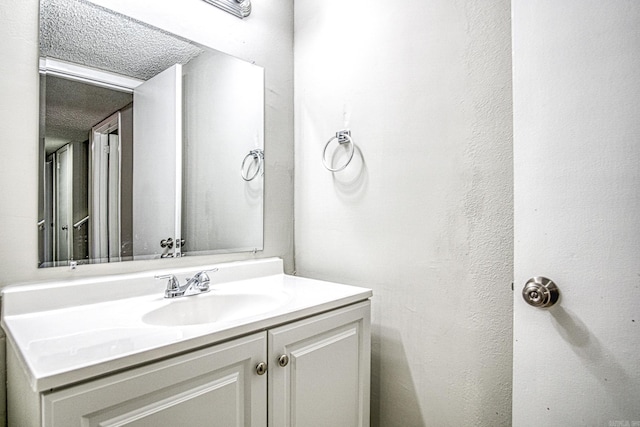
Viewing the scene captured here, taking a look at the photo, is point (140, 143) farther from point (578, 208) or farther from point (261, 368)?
point (578, 208)

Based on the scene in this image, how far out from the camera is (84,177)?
1.13 m

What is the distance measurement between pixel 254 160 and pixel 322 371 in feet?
3.07

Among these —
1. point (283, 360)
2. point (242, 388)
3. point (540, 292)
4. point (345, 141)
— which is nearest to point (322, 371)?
point (283, 360)

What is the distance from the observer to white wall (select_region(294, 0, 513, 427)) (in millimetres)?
1085

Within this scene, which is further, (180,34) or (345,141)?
(345,141)

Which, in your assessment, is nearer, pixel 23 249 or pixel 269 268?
pixel 23 249

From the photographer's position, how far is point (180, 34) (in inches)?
53.9

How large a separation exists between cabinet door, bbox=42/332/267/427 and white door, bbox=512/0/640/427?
2.24 ft

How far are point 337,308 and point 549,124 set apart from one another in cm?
78

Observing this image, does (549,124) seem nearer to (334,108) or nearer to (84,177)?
(334,108)

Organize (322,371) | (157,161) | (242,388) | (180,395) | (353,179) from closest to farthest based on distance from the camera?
(180,395), (242,388), (322,371), (157,161), (353,179)

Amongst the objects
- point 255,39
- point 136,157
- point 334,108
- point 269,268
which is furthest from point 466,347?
point 255,39

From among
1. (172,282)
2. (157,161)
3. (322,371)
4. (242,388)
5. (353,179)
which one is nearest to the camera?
(242,388)

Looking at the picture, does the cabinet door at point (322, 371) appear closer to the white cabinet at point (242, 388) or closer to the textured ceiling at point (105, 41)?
the white cabinet at point (242, 388)
